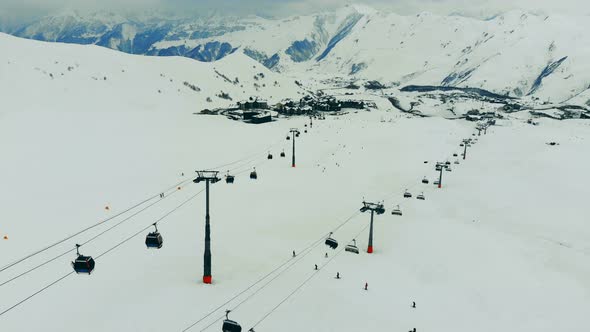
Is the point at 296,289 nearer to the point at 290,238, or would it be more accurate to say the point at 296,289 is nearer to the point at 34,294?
the point at 290,238

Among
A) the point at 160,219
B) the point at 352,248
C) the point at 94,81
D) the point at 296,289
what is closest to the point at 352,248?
the point at 352,248

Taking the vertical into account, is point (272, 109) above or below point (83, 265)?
above

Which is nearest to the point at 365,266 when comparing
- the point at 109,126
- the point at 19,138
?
the point at 19,138

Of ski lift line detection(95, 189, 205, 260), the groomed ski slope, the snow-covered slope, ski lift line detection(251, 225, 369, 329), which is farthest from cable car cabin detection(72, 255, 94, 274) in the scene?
the snow-covered slope

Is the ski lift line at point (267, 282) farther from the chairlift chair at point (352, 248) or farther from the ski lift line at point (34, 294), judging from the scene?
the ski lift line at point (34, 294)

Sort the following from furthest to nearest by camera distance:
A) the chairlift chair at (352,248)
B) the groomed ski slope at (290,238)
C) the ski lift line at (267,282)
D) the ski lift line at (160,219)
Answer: the chairlift chair at (352,248), the ski lift line at (160,219), the groomed ski slope at (290,238), the ski lift line at (267,282)

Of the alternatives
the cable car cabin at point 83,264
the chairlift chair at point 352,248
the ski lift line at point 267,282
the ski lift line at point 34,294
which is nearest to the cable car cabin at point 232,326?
the ski lift line at point 267,282

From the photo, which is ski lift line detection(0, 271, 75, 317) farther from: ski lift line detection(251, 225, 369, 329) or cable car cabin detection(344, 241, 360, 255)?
cable car cabin detection(344, 241, 360, 255)
